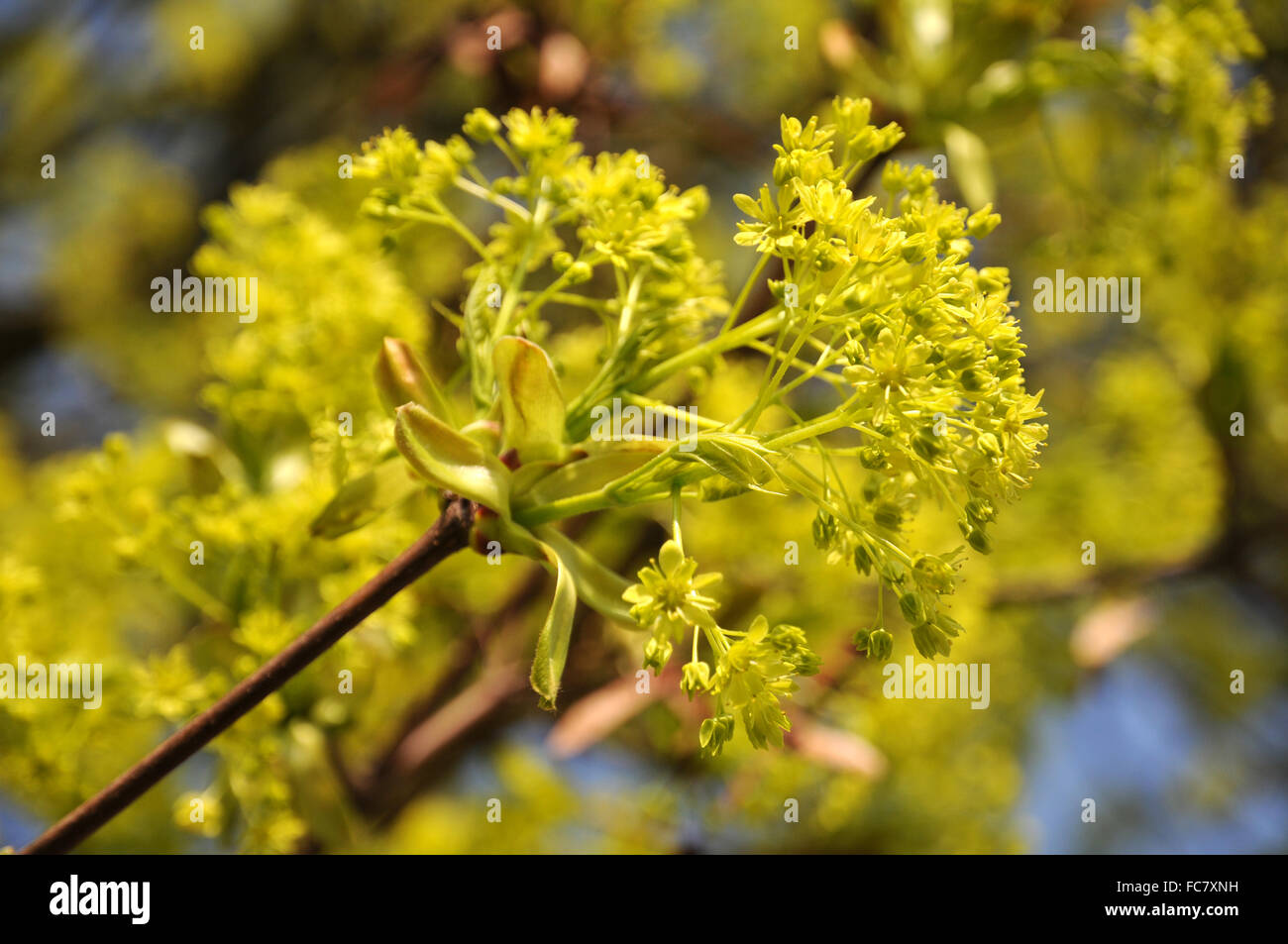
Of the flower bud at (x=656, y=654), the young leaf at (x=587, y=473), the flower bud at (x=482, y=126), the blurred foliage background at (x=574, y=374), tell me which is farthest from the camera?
the blurred foliage background at (x=574, y=374)

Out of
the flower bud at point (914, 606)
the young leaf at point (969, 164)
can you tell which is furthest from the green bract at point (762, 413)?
the young leaf at point (969, 164)

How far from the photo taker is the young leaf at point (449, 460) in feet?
2.95

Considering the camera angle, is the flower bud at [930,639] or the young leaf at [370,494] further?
the young leaf at [370,494]

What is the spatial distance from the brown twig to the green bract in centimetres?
3

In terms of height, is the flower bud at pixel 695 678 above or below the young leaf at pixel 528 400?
below

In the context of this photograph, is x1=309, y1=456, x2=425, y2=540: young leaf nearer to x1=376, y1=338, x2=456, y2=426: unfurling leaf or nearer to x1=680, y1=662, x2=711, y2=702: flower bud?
x1=376, y1=338, x2=456, y2=426: unfurling leaf

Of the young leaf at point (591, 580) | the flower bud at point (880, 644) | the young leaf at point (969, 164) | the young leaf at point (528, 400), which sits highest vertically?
the young leaf at point (969, 164)

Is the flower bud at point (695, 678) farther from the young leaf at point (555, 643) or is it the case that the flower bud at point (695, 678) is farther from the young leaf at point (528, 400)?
the young leaf at point (528, 400)

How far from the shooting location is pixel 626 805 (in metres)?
2.28

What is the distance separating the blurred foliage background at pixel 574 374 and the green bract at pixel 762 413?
15 centimetres

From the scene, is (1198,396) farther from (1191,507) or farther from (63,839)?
(63,839)

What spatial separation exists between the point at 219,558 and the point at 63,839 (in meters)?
0.53

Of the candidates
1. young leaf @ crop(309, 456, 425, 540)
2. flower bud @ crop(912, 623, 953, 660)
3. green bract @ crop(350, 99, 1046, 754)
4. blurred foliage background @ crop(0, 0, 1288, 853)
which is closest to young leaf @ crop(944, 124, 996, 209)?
blurred foliage background @ crop(0, 0, 1288, 853)

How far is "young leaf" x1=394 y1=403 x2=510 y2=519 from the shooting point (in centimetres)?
90
